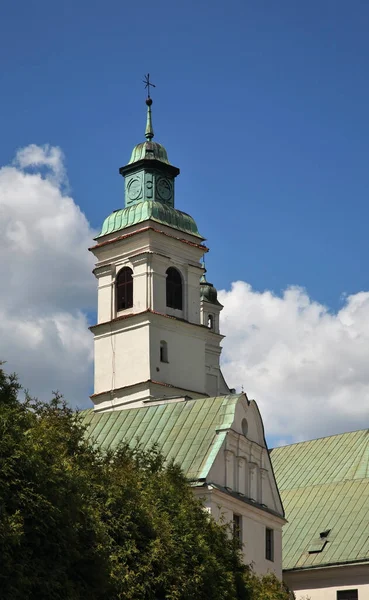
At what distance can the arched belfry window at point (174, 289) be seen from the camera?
303ft

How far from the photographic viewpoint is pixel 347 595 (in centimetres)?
7575

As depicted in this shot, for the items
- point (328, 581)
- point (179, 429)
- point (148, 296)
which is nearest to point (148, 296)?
point (148, 296)

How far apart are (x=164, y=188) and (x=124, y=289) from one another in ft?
26.9

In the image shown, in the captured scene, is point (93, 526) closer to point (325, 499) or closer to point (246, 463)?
point (246, 463)

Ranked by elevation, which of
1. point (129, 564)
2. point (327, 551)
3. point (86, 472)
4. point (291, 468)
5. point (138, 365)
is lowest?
point (129, 564)

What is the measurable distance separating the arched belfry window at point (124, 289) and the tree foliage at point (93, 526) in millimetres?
34657

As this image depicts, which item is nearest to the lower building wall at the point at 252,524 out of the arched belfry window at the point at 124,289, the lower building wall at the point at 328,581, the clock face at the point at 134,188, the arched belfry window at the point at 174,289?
the lower building wall at the point at 328,581

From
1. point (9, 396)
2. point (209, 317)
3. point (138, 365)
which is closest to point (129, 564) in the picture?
point (9, 396)

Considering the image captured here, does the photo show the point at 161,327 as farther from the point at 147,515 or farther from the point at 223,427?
the point at 147,515

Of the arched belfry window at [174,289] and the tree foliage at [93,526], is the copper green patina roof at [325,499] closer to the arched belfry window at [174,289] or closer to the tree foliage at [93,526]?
the arched belfry window at [174,289]

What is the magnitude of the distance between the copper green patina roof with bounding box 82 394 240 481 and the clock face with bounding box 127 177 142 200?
962 inches

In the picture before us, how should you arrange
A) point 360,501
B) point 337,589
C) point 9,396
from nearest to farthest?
point 9,396 → point 337,589 → point 360,501

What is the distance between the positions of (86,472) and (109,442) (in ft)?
86.0

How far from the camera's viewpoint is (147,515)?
4634 centimetres
